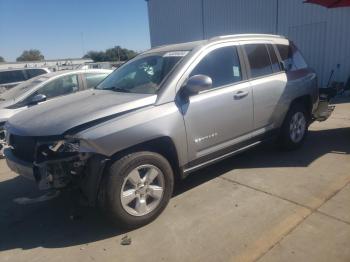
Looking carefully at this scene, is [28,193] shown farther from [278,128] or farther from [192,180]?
[278,128]

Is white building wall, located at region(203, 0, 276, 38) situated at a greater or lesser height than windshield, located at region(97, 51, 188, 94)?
greater

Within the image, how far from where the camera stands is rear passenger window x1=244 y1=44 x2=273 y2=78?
15.4 ft

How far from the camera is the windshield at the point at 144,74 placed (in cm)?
400

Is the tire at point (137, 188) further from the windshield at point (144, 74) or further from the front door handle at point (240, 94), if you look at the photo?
the front door handle at point (240, 94)

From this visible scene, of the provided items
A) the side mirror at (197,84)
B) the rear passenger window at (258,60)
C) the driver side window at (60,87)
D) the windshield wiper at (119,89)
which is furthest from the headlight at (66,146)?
the driver side window at (60,87)

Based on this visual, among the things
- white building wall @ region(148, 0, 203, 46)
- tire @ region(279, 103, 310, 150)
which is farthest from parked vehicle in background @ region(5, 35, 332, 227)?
white building wall @ region(148, 0, 203, 46)

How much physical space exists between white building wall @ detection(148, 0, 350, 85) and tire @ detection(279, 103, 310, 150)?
761 centimetres

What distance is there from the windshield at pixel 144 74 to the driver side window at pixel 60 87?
2654 millimetres

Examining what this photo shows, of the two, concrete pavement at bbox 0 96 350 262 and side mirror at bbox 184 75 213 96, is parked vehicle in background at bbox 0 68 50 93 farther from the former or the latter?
side mirror at bbox 184 75 213 96

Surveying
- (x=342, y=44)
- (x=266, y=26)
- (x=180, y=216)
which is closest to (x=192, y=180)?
(x=180, y=216)

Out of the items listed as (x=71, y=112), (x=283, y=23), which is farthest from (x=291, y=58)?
(x=283, y=23)

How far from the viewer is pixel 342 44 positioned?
11.9 metres

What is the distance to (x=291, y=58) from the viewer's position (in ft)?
17.9

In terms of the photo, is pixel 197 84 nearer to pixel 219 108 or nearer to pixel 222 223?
pixel 219 108
